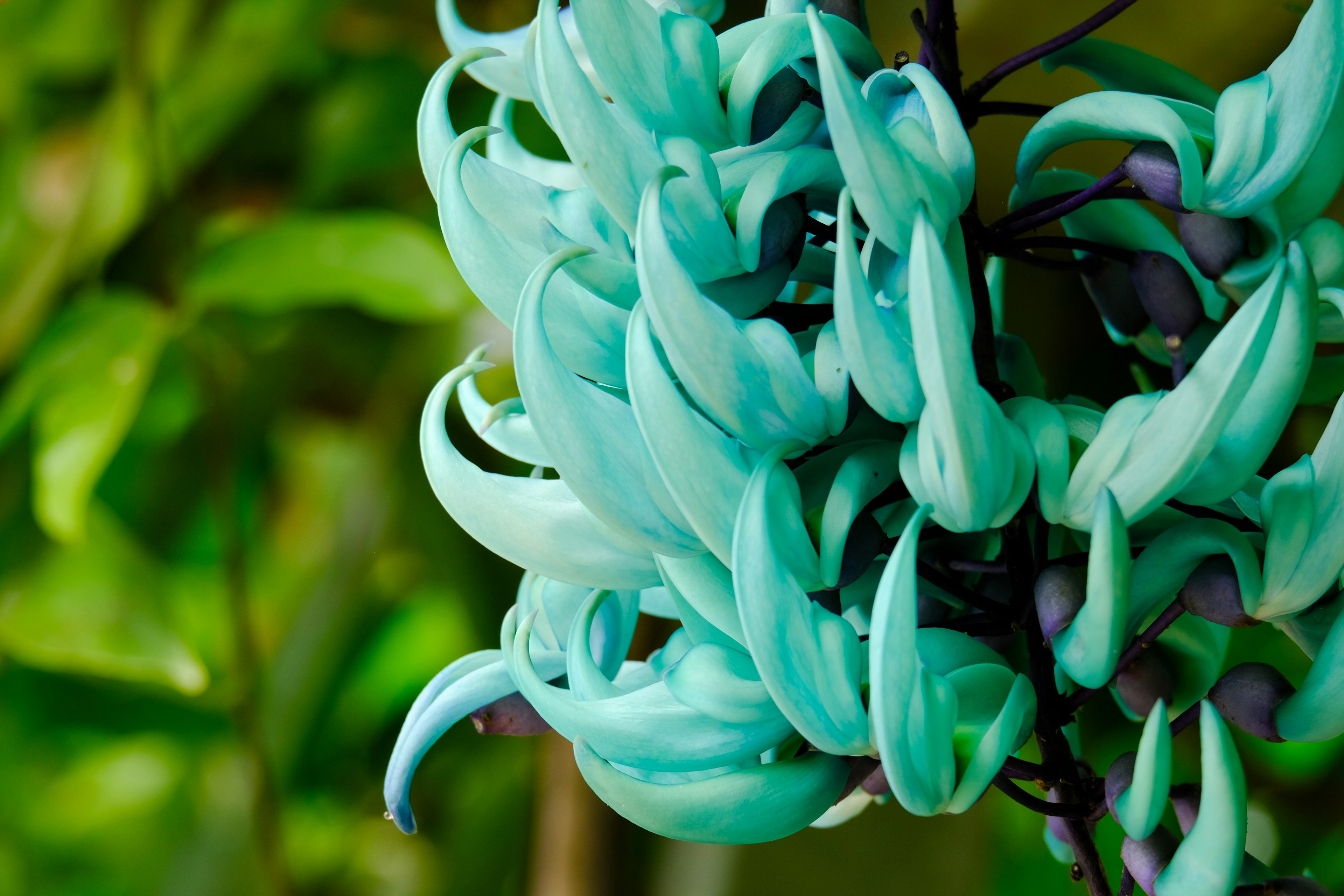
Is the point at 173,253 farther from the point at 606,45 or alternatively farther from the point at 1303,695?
the point at 1303,695

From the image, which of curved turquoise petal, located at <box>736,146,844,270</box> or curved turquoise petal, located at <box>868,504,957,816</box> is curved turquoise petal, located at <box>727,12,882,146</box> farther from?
curved turquoise petal, located at <box>868,504,957,816</box>

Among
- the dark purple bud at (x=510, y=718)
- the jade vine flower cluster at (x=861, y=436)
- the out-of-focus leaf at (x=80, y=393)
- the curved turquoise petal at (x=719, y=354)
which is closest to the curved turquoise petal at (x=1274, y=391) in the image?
the jade vine flower cluster at (x=861, y=436)

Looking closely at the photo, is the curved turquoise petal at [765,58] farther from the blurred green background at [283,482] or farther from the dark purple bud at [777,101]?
the blurred green background at [283,482]

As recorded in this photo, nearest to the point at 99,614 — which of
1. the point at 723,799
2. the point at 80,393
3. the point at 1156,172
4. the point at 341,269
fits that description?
the point at 80,393

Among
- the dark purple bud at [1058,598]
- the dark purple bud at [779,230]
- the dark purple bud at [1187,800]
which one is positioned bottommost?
the dark purple bud at [1187,800]

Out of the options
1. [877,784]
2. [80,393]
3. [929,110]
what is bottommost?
[80,393]

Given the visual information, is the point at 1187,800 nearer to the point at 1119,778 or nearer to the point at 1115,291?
the point at 1119,778
